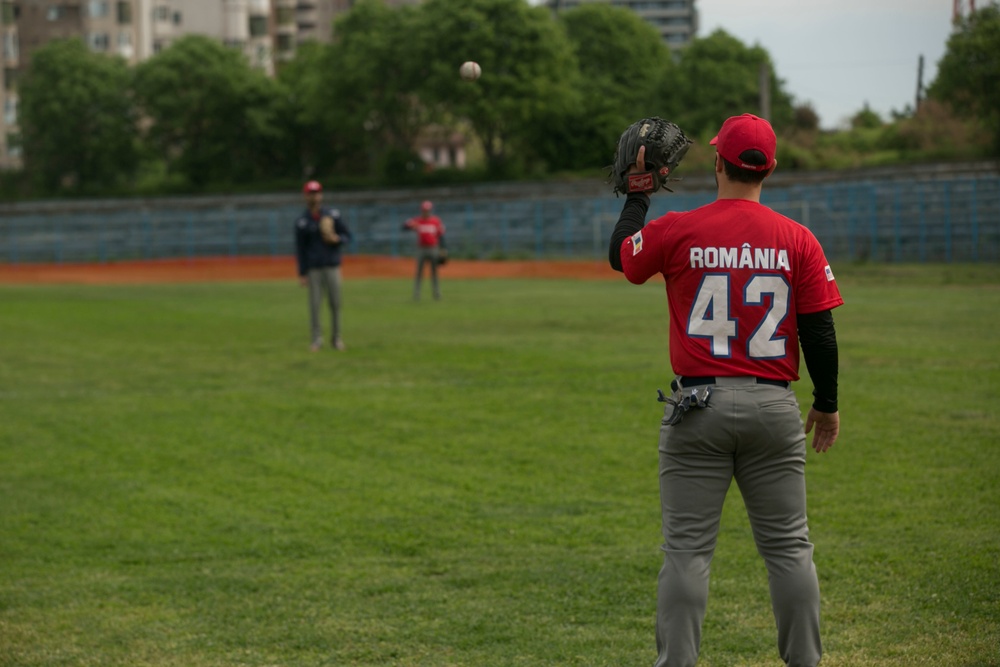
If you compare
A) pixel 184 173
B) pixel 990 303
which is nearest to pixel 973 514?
pixel 990 303

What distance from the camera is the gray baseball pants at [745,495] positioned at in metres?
4.21

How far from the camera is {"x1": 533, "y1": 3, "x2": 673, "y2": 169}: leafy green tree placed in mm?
68375

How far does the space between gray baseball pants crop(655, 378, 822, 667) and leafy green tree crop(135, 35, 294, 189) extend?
70.6 m

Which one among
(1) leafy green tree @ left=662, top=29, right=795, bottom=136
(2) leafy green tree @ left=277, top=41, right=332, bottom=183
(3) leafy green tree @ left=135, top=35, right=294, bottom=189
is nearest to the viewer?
(1) leafy green tree @ left=662, top=29, right=795, bottom=136

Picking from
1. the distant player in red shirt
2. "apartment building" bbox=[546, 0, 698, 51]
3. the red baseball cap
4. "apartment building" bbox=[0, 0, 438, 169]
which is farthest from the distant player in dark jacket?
"apartment building" bbox=[546, 0, 698, 51]

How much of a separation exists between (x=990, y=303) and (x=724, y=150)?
68.1 ft

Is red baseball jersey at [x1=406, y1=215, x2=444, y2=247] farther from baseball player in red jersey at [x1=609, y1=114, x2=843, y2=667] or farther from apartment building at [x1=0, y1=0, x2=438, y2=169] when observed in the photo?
apartment building at [x1=0, y1=0, x2=438, y2=169]

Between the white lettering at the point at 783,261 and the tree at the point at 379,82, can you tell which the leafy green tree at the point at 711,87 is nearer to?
the tree at the point at 379,82

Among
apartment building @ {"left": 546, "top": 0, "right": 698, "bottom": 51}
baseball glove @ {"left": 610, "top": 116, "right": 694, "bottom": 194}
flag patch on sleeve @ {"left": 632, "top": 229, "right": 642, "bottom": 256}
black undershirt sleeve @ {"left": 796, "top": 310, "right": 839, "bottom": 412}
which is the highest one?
apartment building @ {"left": 546, "top": 0, "right": 698, "bottom": 51}

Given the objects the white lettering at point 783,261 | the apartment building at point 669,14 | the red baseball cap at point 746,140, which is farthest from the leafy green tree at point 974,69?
the apartment building at point 669,14

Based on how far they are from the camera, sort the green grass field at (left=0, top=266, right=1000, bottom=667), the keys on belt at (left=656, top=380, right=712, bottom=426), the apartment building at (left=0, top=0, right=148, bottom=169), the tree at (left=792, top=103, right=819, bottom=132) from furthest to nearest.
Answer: the apartment building at (left=0, top=0, right=148, bottom=169), the tree at (left=792, top=103, right=819, bottom=132), the green grass field at (left=0, top=266, right=1000, bottom=667), the keys on belt at (left=656, top=380, right=712, bottom=426)

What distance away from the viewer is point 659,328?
774 inches

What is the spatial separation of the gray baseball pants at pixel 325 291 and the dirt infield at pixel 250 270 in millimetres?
22817

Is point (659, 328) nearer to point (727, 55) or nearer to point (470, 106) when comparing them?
point (470, 106)
